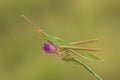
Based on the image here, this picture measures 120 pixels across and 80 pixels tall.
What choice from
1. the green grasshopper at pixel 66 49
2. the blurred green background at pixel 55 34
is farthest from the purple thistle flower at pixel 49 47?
the blurred green background at pixel 55 34

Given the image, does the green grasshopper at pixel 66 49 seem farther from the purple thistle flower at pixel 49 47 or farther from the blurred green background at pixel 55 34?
the blurred green background at pixel 55 34

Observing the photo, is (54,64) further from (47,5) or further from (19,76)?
(47,5)

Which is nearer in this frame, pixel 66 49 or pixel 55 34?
pixel 66 49

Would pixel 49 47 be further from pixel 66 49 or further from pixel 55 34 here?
pixel 55 34

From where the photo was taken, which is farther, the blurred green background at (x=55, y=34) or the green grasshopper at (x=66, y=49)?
the blurred green background at (x=55, y=34)

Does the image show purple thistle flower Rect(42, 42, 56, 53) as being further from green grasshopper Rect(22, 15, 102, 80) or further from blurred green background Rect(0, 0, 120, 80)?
blurred green background Rect(0, 0, 120, 80)

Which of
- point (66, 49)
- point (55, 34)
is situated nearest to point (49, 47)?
point (66, 49)

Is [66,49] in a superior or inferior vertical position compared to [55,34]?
inferior

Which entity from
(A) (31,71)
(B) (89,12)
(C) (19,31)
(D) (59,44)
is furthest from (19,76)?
(D) (59,44)

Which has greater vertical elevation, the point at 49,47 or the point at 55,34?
the point at 55,34
